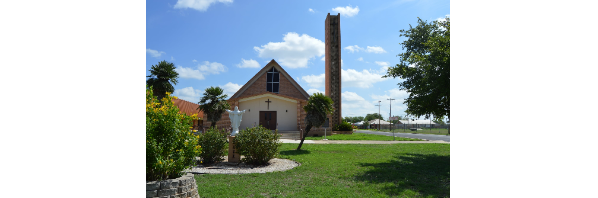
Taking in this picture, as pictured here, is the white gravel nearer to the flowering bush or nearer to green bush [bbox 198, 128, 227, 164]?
green bush [bbox 198, 128, 227, 164]

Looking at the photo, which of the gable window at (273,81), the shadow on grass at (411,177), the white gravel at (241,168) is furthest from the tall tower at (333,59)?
the shadow on grass at (411,177)

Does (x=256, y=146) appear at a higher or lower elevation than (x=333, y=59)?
lower

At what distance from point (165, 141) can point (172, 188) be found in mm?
887

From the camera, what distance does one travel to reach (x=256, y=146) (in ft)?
36.5

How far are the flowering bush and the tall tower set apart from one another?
33.3 m

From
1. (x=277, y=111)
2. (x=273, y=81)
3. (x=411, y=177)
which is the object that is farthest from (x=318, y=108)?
(x=273, y=81)

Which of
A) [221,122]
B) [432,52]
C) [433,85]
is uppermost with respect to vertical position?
[432,52]

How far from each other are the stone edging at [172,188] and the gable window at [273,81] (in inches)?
1088

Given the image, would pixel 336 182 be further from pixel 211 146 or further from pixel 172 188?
pixel 211 146
